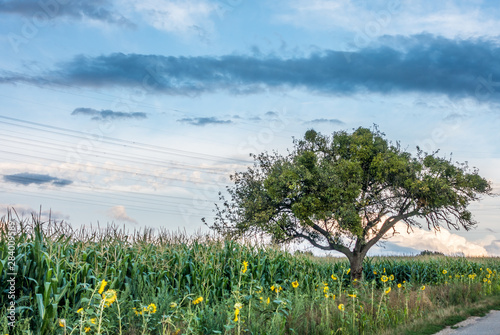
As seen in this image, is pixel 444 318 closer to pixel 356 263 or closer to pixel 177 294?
pixel 177 294

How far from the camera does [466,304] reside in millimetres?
15352

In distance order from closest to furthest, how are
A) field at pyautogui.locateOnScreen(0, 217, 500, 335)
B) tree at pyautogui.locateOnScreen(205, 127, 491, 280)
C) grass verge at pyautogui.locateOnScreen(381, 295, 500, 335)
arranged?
field at pyautogui.locateOnScreen(0, 217, 500, 335)
grass verge at pyautogui.locateOnScreen(381, 295, 500, 335)
tree at pyautogui.locateOnScreen(205, 127, 491, 280)

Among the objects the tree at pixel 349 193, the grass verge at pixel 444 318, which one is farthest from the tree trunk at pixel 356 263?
the grass verge at pixel 444 318

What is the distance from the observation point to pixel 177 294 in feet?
37.3

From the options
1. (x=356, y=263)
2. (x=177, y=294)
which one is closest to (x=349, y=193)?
(x=356, y=263)

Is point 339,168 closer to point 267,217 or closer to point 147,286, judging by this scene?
point 267,217

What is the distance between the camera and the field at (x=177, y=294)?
7684mm

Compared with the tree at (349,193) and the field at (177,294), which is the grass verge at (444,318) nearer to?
the field at (177,294)

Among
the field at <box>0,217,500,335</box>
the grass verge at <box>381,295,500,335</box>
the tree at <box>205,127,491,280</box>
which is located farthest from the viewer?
the tree at <box>205,127,491,280</box>

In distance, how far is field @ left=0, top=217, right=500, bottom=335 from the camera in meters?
7.68

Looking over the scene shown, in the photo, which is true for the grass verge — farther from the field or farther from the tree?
the tree

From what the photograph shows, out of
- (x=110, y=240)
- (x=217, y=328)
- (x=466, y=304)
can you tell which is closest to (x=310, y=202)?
(x=466, y=304)

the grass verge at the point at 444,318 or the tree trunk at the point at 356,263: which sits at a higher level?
the tree trunk at the point at 356,263

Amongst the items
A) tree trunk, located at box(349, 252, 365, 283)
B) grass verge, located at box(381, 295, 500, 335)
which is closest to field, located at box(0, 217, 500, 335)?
grass verge, located at box(381, 295, 500, 335)
